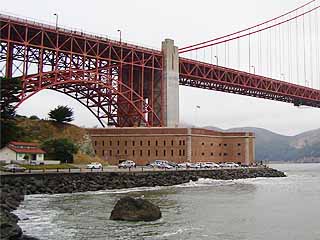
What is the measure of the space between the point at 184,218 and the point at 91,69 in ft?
174

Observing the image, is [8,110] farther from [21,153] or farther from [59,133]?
[59,133]

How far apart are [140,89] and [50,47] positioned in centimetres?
2029

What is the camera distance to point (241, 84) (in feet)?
352

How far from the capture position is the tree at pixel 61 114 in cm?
7169

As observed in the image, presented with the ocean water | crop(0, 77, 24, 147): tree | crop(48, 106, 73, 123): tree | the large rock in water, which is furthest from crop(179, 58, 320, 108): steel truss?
the large rock in water

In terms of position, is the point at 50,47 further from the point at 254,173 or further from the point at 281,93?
the point at 281,93

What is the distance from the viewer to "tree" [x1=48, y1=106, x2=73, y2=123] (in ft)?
235

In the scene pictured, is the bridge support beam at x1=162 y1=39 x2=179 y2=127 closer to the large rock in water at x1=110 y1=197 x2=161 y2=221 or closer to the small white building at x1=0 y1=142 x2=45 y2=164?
the small white building at x1=0 y1=142 x2=45 y2=164

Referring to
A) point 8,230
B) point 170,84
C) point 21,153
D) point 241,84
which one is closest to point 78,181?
point 21,153

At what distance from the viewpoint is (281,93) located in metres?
117

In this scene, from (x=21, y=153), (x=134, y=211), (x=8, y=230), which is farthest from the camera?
(x=21, y=153)

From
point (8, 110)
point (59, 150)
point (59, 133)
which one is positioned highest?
point (8, 110)

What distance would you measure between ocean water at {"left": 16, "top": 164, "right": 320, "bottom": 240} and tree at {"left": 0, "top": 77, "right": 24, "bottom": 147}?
11.1 m

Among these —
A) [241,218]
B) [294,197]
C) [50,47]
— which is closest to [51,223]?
[241,218]
